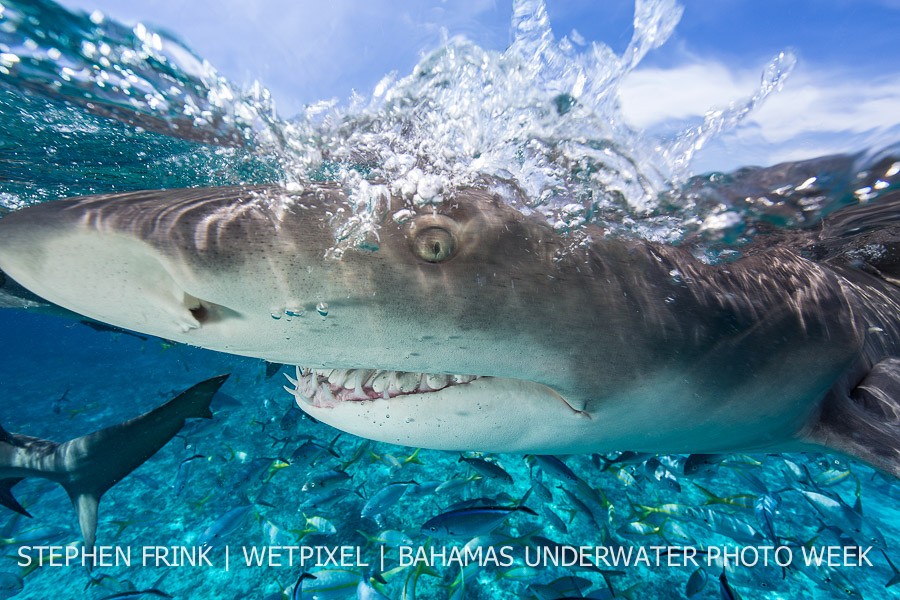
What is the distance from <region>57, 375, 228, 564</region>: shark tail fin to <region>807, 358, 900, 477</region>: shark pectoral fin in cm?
445

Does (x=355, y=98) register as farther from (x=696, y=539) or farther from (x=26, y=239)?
(x=696, y=539)

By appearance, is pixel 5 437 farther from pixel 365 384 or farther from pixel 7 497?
pixel 365 384

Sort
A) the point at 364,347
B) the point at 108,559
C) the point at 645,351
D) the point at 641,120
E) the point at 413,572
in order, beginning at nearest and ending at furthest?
the point at 364,347 < the point at 645,351 < the point at 641,120 < the point at 413,572 < the point at 108,559

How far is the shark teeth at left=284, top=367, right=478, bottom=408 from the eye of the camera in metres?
1.93

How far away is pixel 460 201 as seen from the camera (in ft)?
6.40

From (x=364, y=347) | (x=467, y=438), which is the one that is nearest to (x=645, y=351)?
(x=467, y=438)

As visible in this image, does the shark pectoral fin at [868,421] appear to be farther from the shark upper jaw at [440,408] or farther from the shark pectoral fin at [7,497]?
the shark pectoral fin at [7,497]

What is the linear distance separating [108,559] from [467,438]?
672cm

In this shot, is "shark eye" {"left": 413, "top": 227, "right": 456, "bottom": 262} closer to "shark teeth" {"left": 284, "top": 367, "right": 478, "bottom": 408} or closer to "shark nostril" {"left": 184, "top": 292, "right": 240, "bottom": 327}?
"shark teeth" {"left": 284, "top": 367, "right": 478, "bottom": 408}

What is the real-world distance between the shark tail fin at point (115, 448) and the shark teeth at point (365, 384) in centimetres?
217

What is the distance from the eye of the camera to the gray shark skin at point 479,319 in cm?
141

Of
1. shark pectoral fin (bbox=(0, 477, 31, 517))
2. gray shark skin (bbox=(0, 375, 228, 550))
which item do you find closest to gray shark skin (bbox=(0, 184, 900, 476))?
gray shark skin (bbox=(0, 375, 228, 550))

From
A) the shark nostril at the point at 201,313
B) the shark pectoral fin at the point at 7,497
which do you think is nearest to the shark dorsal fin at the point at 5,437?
the shark pectoral fin at the point at 7,497

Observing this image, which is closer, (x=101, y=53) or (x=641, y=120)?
(x=641, y=120)
